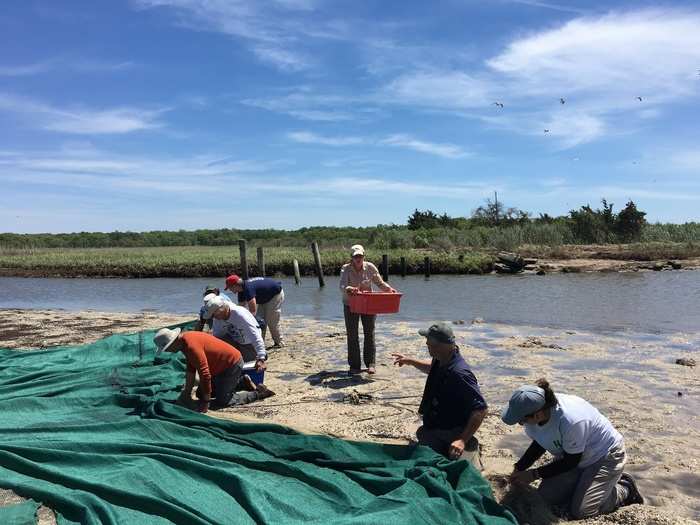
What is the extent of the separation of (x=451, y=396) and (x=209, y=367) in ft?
8.21

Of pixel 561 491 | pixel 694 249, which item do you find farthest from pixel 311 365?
pixel 694 249

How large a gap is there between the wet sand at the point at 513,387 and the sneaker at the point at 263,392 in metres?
0.09

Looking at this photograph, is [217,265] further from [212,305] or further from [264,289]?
[212,305]

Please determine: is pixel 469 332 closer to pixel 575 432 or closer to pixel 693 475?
pixel 693 475

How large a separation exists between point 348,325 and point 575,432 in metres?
3.78

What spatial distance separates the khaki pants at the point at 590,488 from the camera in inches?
140

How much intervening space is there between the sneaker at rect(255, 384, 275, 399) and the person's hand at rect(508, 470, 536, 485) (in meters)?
3.13

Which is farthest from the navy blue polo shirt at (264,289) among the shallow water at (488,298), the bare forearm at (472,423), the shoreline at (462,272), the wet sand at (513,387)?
the shoreline at (462,272)

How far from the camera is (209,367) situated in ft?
18.4

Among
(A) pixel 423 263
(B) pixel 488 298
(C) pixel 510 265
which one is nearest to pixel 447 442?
(B) pixel 488 298

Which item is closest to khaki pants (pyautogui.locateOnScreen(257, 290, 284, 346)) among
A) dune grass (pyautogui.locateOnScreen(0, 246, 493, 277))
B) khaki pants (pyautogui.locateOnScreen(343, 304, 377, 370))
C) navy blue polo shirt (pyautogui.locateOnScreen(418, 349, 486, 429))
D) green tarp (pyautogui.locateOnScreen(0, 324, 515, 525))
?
khaki pants (pyautogui.locateOnScreen(343, 304, 377, 370))

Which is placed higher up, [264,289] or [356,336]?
[264,289]

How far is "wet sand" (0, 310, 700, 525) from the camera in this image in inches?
166

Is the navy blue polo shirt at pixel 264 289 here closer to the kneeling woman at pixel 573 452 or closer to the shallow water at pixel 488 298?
the kneeling woman at pixel 573 452
